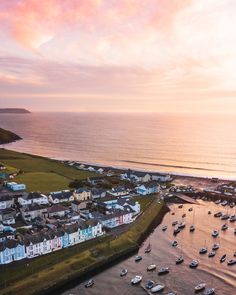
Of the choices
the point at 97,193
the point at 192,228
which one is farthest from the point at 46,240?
the point at 97,193

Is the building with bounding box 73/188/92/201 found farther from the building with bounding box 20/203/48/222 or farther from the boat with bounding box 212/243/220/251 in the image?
the boat with bounding box 212/243/220/251

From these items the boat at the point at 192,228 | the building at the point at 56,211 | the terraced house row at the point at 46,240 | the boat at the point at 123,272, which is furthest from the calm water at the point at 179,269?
the building at the point at 56,211

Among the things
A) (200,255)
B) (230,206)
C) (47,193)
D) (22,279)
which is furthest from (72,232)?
(230,206)

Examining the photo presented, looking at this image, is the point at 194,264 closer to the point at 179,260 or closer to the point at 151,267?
the point at 179,260

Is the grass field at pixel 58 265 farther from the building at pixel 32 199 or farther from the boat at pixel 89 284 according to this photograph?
the building at pixel 32 199

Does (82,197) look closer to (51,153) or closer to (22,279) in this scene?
(22,279)

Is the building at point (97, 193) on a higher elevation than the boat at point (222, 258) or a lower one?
higher

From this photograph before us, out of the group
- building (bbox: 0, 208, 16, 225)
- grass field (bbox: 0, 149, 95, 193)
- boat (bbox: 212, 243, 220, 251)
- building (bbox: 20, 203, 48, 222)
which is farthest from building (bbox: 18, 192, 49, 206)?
boat (bbox: 212, 243, 220, 251)
